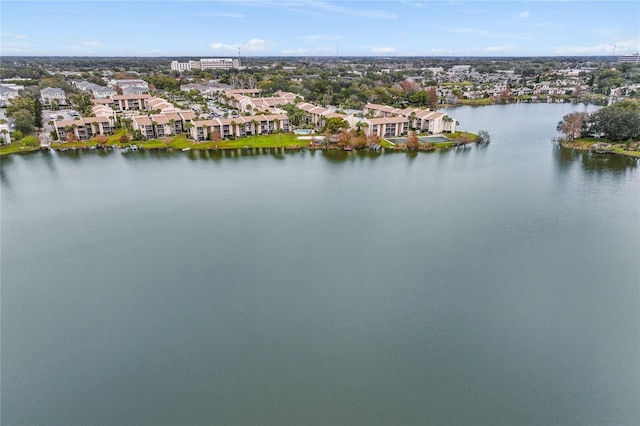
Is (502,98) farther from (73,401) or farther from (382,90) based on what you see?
(73,401)

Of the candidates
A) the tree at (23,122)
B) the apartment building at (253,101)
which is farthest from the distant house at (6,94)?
the apartment building at (253,101)

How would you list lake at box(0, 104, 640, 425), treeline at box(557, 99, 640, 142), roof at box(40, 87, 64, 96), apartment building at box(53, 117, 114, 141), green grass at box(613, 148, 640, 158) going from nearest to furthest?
lake at box(0, 104, 640, 425) < green grass at box(613, 148, 640, 158) < treeline at box(557, 99, 640, 142) < apartment building at box(53, 117, 114, 141) < roof at box(40, 87, 64, 96)

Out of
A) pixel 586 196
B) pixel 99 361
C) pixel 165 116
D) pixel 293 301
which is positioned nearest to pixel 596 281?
pixel 586 196

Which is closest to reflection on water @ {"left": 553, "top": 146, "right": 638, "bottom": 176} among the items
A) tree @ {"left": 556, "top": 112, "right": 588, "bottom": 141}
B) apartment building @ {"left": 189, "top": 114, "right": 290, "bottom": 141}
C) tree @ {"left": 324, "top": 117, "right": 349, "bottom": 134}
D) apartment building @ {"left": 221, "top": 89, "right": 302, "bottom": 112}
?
tree @ {"left": 556, "top": 112, "right": 588, "bottom": 141}

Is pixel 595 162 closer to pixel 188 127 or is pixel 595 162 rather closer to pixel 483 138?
pixel 483 138

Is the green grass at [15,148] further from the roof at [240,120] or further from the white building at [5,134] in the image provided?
the roof at [240,120]

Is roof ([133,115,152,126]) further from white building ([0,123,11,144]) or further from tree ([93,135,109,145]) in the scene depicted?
white building ([0,123,11,144])

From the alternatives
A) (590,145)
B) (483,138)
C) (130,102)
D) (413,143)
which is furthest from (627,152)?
(130,102)
